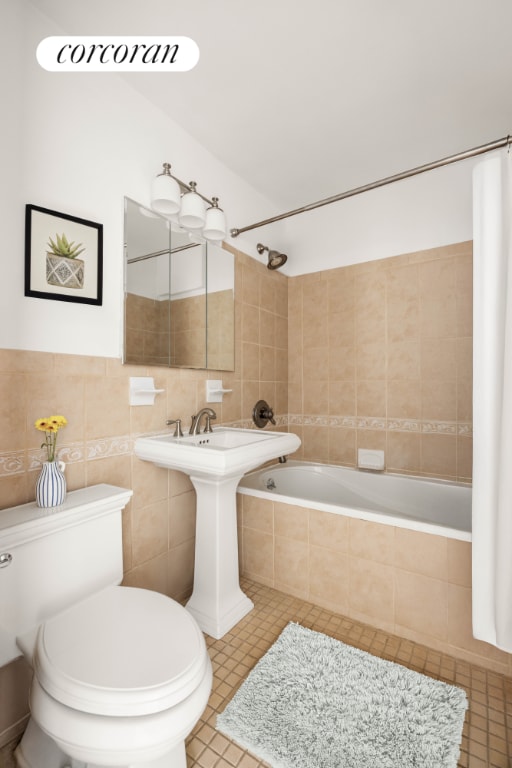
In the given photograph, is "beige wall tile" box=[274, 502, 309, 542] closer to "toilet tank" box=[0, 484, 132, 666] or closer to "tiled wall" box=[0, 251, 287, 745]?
"tiled wall" box=[0, 251, 287, 745]

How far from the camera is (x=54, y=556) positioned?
114 cm

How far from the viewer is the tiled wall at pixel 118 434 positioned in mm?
1218

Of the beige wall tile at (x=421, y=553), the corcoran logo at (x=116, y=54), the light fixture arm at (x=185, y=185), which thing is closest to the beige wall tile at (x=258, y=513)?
the beige wall tile at (x=421, y=553)

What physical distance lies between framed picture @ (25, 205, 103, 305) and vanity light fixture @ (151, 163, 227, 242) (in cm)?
36

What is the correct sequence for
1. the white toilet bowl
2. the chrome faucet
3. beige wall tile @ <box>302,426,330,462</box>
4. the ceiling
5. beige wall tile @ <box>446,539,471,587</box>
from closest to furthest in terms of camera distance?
the white toilet bowl, the ceiling, beige wall tile @ <box>446,539,471,587</box>, the chrome faucet, beige wall tile @ <box>302,426,330,462</box>

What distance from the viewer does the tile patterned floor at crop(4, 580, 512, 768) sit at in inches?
43.9

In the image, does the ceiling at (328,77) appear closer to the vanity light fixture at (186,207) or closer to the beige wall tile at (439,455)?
the vanity light fixture at (186,207)

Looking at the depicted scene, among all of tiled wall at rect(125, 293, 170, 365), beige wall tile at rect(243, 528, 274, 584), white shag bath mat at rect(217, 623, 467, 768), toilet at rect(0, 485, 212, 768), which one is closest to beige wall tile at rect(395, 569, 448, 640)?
white shag bath mat at rect(217, 623, 467, 768)

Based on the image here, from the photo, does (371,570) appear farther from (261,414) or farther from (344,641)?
(261,414)

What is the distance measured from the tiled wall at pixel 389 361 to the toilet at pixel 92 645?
177 cm

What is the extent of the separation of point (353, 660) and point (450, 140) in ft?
8.74

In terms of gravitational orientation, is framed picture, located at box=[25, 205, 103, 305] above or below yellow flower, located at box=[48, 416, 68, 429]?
above

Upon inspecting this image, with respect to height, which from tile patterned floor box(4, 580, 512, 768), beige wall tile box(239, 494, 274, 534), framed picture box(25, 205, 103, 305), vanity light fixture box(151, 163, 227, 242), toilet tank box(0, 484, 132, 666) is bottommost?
tile patterned floor box(4, 580, 512, 768)

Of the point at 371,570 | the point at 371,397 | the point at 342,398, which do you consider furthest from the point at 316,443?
the point at 371,570
